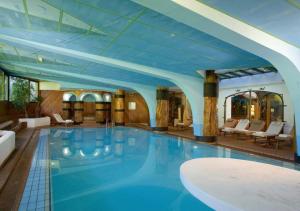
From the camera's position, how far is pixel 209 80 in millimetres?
9477

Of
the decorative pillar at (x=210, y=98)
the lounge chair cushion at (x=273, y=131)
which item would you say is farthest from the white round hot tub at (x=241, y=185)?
the lounge chair cushion at (x=273, y=131)

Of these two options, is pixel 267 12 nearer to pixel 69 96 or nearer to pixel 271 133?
pixel 271 133

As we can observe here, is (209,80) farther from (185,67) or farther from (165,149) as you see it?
(165,149)

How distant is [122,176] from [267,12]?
4256 mm

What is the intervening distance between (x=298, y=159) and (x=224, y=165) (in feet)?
14.9

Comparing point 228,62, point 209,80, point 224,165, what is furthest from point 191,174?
point 209,80

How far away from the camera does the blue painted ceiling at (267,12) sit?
3.53 metres

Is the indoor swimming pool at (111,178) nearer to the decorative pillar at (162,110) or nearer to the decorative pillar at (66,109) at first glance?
the decorative pillar at (162,110)

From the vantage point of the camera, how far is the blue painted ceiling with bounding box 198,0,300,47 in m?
3.53

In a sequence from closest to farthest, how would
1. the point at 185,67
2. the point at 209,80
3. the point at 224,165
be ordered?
the point at 224,165, the point at 185,67, the point at 209,80

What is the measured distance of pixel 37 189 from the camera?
4.23m

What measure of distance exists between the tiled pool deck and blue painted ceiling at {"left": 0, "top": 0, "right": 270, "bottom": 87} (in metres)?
3.35

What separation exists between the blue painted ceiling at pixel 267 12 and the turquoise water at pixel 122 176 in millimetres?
3211

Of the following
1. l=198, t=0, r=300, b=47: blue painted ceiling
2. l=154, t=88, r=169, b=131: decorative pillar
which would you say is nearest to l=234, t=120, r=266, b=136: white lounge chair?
l=154, t=88, r=169, b=131: decorative pillar
